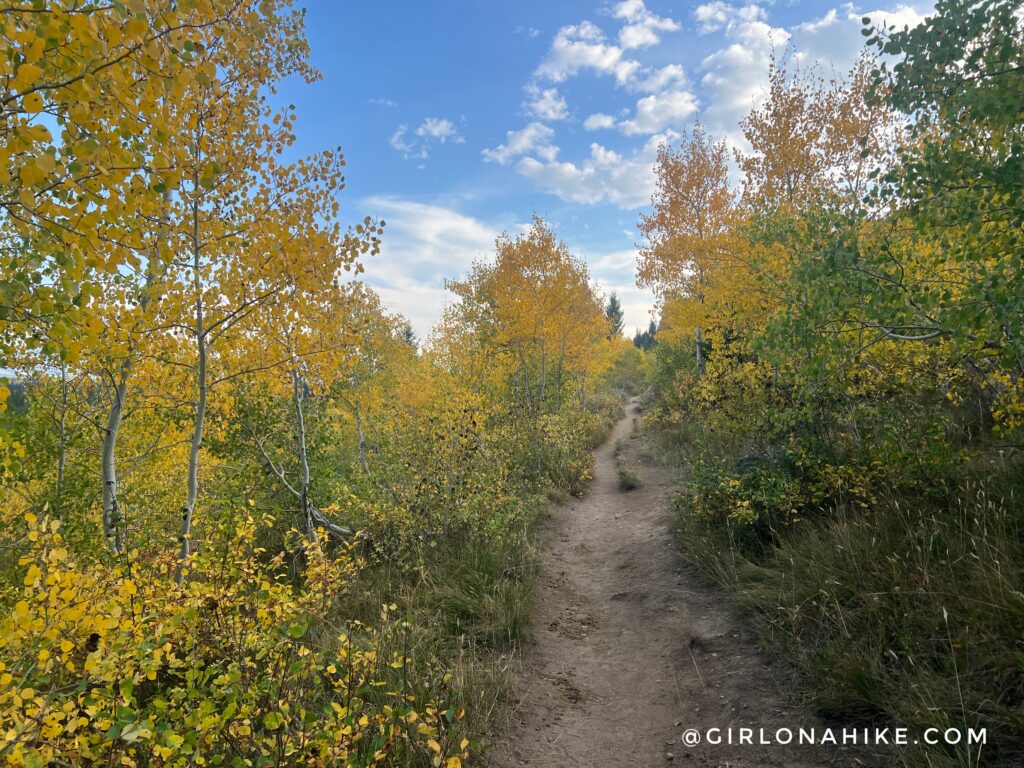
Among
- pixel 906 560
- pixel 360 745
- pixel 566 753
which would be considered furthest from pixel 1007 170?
pixel 360 745

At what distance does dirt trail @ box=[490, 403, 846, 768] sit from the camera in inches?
135

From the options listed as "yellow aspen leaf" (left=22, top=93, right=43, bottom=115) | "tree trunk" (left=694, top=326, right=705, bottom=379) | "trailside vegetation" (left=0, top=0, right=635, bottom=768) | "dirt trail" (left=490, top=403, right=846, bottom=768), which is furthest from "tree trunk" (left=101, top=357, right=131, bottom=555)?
"tree trunk" (left=694, top=326, right=705, bottom=379)

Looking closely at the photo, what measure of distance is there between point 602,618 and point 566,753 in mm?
2150

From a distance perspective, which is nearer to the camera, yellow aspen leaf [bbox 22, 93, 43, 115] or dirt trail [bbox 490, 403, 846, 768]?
yellow aspen leaf [bbox 22, 93, 43, 115]

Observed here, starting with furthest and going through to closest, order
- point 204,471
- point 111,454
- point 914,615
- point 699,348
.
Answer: point 699,348 → point 204,471 → point 111,454 → point 914,615

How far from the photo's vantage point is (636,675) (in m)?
4.38

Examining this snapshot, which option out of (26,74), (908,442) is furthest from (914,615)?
(26,74)

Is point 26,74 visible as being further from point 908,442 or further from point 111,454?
point 908,442

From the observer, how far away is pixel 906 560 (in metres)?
3.73

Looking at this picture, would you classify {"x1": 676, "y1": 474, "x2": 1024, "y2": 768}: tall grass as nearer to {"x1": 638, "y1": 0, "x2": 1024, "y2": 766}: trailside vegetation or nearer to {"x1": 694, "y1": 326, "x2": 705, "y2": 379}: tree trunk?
{"x1": 638, "y1": 0, "x2": 1024, "y2": 766}: trailside vegetation

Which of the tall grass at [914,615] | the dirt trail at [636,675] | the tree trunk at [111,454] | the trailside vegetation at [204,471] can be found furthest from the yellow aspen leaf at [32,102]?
the tall grass at [914,615]

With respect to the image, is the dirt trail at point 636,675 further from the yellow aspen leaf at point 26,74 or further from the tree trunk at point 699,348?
the tree trunk at point 699,348

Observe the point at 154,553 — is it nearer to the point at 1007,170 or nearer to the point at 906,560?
the point at 906,560

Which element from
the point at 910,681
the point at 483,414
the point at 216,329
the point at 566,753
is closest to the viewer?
the point at 910,681
